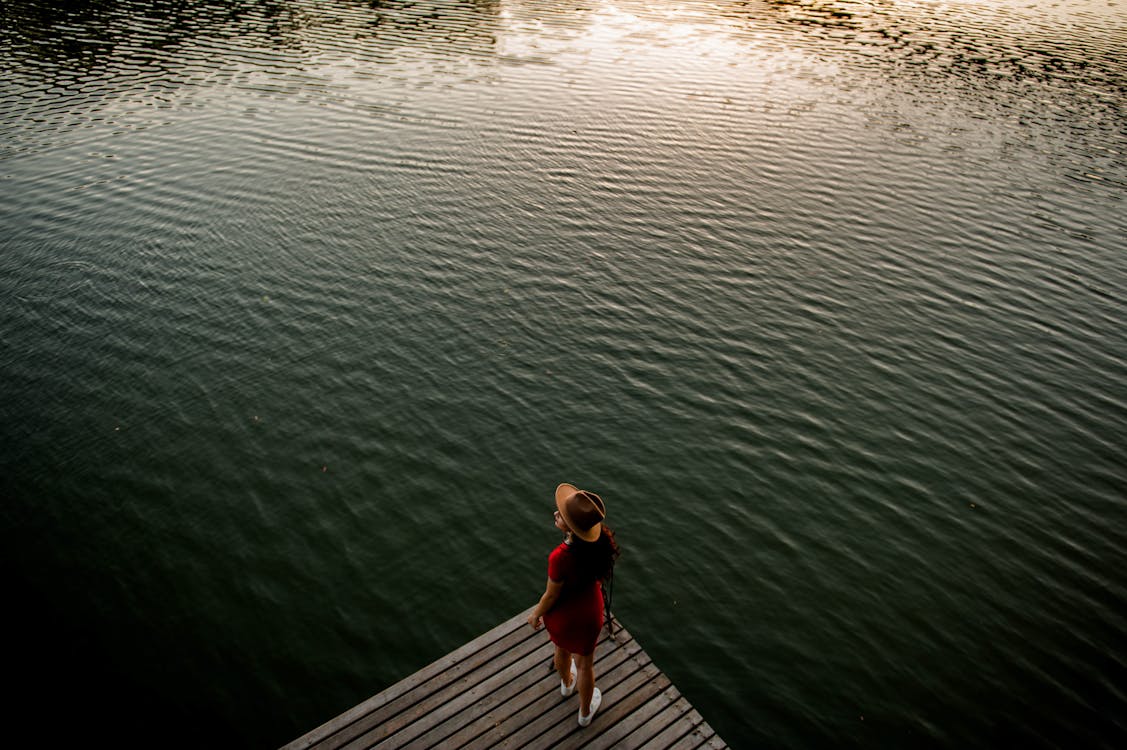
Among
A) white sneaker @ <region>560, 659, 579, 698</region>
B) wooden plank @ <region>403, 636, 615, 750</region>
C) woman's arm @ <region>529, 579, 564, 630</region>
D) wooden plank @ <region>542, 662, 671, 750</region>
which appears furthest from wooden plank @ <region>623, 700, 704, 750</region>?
woman's arm @ <region>529, 579, 564, 630</region>

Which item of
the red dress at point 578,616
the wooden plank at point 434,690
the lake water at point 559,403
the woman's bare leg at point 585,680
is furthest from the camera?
the lake water at point 559,403

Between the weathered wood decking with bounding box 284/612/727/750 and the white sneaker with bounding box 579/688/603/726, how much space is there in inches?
2.9

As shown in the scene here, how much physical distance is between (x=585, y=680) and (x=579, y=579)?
131 centimetres

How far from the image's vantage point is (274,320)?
1750 cm

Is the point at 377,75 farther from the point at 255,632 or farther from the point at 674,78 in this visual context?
the point at 255,632

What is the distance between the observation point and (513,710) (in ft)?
25.7

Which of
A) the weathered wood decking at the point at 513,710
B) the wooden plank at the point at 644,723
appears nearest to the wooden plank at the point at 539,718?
the weathered wood decking at the point at 513,710

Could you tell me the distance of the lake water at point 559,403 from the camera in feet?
33.8

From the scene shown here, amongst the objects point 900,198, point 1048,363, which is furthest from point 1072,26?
point 1048,363

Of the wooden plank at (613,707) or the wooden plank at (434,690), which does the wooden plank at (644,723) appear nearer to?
the wooden plank at (613,707)

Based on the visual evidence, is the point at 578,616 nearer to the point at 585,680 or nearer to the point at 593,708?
the point at 585,680

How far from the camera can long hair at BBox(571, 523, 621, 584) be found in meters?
6.91

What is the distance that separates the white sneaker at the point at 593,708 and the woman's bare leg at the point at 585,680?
47 millimetres

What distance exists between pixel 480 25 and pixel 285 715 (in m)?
46.5
